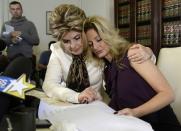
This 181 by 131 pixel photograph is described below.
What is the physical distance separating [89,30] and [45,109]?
440 mm

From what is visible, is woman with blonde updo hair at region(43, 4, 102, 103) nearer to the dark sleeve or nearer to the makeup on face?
the makeup on face

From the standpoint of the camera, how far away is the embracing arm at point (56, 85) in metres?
1.50

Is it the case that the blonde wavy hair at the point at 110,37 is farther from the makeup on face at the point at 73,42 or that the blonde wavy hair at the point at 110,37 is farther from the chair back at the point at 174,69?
the chair back at the point at 174,69

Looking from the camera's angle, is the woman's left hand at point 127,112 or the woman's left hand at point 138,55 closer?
the woman's left hand at point 127,112

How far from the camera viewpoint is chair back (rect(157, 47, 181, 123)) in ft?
5.70

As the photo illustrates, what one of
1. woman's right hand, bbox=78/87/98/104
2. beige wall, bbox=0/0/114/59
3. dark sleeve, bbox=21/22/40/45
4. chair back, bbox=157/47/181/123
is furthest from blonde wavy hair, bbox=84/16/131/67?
beige wall, bbox=0/0/114/59

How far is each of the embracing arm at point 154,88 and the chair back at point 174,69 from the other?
0.33 metres

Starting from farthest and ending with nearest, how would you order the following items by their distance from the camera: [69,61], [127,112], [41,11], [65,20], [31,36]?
[41,11] → [31,36] → [69,61] → [65,20] → [127,112]

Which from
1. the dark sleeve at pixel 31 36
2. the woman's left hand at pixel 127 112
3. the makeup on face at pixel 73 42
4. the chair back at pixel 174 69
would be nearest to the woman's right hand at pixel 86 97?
the woman's left hand at pixel 127 112

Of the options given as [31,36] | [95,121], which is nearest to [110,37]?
[95,121]

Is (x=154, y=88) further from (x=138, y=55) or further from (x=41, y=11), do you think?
(x=41, y=11)

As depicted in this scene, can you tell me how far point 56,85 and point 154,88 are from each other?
465 mm

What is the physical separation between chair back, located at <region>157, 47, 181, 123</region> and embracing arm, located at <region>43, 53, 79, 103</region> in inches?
21.4

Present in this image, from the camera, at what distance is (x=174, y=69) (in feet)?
5.82
